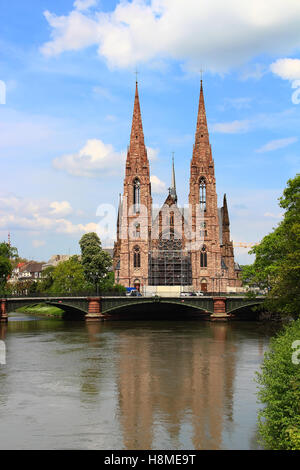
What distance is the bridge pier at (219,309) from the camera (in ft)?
249

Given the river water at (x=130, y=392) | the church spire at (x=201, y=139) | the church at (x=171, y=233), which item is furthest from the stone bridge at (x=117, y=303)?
the church spire at (x=201, y=139)

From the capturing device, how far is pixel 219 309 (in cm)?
7638

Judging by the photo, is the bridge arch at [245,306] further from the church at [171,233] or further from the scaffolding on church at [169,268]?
the scaffolding on church at [169,268]

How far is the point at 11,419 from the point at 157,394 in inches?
342

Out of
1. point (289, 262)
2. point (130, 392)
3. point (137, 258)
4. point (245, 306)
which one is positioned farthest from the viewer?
point (137, 258)

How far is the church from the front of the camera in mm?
105312

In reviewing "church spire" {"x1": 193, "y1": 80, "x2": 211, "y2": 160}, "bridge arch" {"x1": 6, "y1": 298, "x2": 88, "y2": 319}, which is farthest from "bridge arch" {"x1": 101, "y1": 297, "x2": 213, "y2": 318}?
"church spire" {"x1": 193, "y1": 80, "x2": 211, "y2": 160}

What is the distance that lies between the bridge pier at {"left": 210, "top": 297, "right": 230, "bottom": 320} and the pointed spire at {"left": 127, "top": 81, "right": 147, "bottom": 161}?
42794 millimetres

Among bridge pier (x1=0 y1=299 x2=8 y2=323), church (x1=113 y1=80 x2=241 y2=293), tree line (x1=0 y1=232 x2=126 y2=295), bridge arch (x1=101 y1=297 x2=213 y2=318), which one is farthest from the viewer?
church (x1=113 y1=80 x2=241 y2=293)

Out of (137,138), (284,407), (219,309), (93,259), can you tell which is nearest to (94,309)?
(93,259)

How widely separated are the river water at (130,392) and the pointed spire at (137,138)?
5932cm

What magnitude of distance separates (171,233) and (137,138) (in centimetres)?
2138

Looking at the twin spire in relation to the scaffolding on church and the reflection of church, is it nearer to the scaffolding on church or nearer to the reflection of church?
the scaffolding on church

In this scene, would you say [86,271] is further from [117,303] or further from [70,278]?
[117,303]
